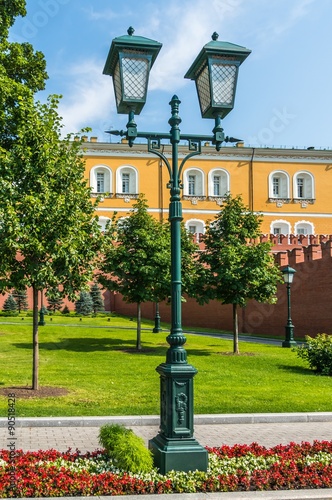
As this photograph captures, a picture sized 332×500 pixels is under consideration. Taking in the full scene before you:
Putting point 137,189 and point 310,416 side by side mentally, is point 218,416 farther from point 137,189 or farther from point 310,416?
point 137,189

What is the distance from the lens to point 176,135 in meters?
7.88

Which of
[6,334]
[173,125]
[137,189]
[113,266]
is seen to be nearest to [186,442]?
[173,125]

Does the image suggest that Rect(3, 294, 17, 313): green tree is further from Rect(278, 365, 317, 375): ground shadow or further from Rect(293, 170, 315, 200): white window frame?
Rect(278, 365, 317, 375): ground shadow

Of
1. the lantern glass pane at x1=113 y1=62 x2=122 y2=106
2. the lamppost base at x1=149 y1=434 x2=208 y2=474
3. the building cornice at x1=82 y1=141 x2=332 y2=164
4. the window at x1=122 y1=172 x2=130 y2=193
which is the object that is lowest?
the lamppost base at x1=149 y1=434 x2=208 y2=474

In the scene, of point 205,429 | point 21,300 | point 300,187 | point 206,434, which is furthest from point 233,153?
point 206,434

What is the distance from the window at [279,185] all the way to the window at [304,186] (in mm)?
831

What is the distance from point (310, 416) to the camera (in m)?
11.3

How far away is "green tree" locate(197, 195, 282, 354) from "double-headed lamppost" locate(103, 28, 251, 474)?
13507 mm

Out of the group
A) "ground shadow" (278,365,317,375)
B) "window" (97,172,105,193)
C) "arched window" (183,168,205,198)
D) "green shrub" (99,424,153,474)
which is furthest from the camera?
"arched window" (183,168,205,198)

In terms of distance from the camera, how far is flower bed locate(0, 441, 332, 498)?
6.58m

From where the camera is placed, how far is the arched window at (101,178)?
2066 inches

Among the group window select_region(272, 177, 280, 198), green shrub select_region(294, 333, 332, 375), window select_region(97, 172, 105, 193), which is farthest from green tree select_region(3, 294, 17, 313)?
green shrub select_region(294, 333, 332, 375)

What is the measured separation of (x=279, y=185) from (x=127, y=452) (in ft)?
166

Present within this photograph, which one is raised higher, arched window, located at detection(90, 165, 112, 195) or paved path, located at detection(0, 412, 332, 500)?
arched window, located at detection(90, 165, 112, 195)
